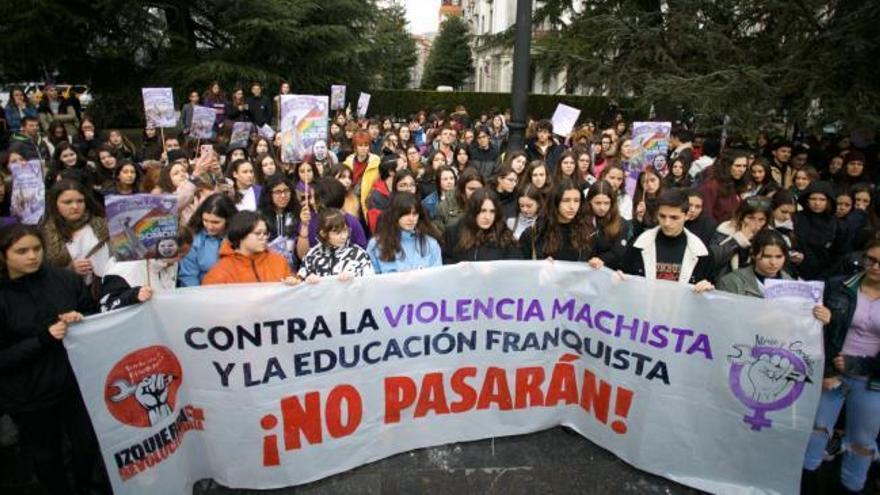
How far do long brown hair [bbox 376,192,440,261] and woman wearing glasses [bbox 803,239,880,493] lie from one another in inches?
99.8

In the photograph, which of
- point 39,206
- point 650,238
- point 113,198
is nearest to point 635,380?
Result: point 650,238

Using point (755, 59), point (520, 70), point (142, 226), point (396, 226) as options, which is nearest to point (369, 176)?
point (520, 70)

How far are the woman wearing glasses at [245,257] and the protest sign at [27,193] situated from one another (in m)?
1.83

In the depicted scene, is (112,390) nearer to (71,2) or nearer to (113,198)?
(113,198)

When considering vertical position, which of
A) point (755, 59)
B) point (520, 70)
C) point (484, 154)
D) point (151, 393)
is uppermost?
point (755, 59)

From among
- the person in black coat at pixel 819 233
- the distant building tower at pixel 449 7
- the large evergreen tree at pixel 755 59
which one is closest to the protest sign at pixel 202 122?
the large evergreen tree at pixel 755 59

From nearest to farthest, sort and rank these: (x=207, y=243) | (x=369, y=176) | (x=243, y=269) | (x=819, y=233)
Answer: (x=243, y=269) < (x=207, y=243) < (x=819, y=233) < (x=369, y=176)

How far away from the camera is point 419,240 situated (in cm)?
422

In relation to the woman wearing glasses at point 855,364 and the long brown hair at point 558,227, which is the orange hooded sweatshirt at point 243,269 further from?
the woman wearing glasses at point 855,364

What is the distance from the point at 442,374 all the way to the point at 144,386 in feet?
5.53

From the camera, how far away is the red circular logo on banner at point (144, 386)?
3.01m

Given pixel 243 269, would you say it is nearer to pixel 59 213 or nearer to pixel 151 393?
pixel 151 393

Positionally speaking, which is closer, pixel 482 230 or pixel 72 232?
pixel 72 232

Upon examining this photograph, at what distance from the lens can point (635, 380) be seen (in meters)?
3.58
